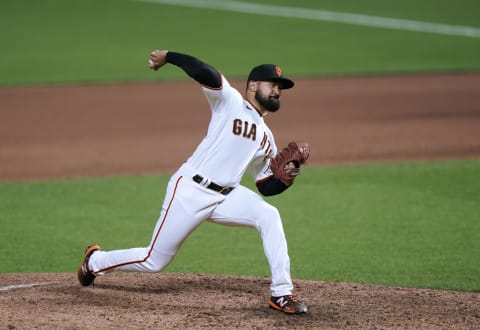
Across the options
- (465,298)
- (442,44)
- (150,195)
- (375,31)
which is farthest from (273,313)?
(375,31)

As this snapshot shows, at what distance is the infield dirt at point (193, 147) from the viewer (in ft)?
20.6

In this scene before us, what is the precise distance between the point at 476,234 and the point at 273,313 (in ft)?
11.1

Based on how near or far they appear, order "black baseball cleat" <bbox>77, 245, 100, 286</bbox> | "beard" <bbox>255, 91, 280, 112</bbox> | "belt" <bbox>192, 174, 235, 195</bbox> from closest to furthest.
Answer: "belt" <bbox>192, 174, 235, 195</bbox> < "beard" <bbox>255, 91, 280, 112</bbox> < "black baseball cleat" <bbox>77, 245, 100, 286</bbox>

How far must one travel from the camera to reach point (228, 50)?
2017cm

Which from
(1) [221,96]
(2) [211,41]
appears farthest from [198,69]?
(2) [211,41]

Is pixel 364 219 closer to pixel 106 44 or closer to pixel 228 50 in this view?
pixel 228 50

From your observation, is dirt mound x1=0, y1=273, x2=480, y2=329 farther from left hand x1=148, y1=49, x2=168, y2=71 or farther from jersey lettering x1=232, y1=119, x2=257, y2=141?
left hand x1=148, y1=49, x2=168, y2=71

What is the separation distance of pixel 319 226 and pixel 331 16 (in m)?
15.8

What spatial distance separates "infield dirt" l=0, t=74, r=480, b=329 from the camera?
20.6 ft


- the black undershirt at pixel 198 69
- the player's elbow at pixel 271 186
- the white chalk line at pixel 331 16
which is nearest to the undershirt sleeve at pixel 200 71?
the black undershirt at pixel 198 69

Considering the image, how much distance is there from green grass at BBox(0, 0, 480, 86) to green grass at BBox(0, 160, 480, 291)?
6.88 meters

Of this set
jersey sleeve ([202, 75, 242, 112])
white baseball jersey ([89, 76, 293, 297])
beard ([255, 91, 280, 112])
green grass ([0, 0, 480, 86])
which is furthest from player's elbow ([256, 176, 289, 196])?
green grass ([0, 0, 480, 86])

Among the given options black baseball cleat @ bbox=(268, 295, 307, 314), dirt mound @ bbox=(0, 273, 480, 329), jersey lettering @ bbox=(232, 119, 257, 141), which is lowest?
dirt mound @ bbox=(0, 273, 480, 329)

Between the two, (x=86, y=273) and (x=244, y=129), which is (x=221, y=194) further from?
(x=86, y=273)
